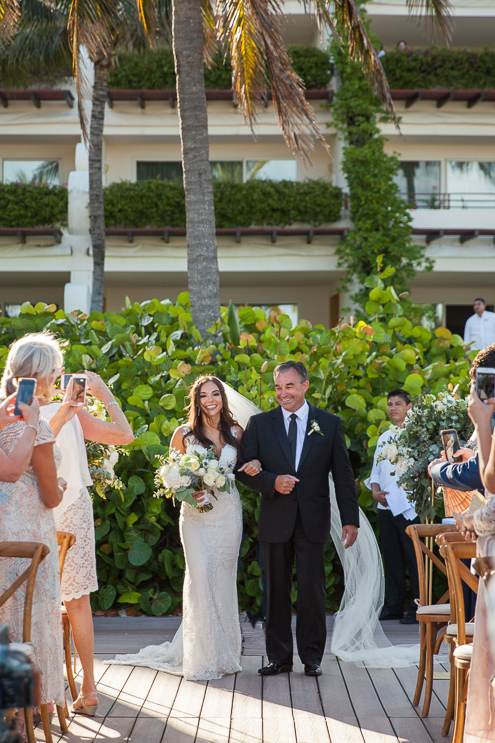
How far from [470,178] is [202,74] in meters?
11.7

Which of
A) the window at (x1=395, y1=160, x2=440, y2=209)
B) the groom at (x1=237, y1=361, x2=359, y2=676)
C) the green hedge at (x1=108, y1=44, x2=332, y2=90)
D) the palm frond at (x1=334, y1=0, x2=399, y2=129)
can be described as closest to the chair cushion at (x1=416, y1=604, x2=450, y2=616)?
the groom at (x1=237, y1=361, x2=359, y2=676)

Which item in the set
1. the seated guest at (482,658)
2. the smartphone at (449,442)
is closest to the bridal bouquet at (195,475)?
the smartphone at (449,442)

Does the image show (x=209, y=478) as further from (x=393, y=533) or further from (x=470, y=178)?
(x=470, y=178)

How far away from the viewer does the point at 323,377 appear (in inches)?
293

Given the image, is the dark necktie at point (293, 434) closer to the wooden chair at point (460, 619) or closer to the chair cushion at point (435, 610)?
the chair cushion at point (435, 610)

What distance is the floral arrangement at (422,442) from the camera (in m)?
5.42

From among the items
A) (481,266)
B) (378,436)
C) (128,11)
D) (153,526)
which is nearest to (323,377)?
(378,436)

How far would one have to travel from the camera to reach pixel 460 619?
3.49 m

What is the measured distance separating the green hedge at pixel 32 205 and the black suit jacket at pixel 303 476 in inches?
521

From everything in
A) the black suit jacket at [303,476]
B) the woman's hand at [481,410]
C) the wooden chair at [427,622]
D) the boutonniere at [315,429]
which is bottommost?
the wooden chair at [427,622]

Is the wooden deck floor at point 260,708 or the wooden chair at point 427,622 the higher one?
the wooden chair at point 427,622

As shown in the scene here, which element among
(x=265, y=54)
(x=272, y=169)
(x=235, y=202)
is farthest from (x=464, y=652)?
(x=272, y=169)

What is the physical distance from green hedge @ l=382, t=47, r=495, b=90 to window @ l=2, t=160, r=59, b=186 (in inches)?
323

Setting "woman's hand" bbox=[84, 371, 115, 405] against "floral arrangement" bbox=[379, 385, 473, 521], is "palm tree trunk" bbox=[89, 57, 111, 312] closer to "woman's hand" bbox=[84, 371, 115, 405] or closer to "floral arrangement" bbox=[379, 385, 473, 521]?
"floral arrangement" bbox=[379, 385, 473, 521]
